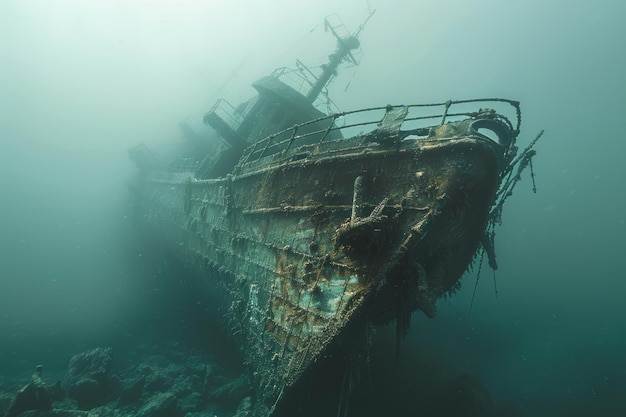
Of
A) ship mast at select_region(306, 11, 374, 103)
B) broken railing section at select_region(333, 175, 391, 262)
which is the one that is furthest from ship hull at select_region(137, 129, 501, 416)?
ship mast at select_region(306, 11, 374, 103)

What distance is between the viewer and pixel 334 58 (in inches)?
645

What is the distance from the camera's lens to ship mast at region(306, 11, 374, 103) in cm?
1589

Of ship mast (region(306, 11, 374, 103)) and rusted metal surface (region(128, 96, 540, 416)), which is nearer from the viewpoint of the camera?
rusted metal surface (region(128, 96, 540, 416))

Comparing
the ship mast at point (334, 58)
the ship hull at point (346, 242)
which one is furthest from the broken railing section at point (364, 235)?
the ship mast at point (334, 58)

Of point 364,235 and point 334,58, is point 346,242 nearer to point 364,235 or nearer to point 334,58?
point 364,235

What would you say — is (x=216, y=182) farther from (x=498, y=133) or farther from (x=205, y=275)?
(x=498, y=133)

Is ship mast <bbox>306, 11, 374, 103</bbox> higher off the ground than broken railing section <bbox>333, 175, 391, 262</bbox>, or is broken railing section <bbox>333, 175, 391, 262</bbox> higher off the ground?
ship mast <bbox>306, 11, 374, 103</bbox>

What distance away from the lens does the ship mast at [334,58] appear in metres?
15.9

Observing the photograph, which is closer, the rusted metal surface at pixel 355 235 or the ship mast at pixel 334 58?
the rusted metal surface at pixel 355 235

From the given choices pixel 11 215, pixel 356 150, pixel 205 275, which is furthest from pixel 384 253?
pixel 11 215

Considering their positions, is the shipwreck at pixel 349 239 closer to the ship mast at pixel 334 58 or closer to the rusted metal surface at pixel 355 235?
the rusted metal surface at pixel 355 235

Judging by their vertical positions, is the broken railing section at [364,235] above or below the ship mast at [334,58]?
below

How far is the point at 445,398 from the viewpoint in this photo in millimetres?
11383

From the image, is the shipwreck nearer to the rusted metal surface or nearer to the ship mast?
the rusted metal surface
